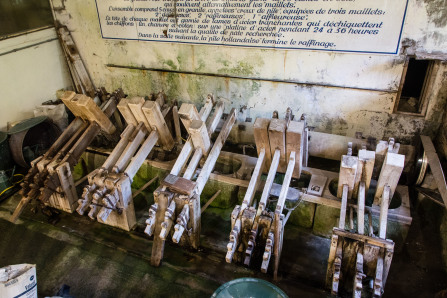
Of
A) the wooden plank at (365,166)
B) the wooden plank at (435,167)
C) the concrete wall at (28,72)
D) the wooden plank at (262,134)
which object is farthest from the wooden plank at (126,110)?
the wooden plank at (435,167)

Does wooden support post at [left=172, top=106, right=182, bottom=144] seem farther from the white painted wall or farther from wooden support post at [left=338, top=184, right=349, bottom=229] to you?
wooden support post at [left=338, top=184, right=349, bottom=229]

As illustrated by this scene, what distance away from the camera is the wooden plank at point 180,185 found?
3834mm

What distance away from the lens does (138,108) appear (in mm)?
4398

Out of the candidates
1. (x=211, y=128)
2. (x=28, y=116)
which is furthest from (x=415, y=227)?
(x=28, y=116)

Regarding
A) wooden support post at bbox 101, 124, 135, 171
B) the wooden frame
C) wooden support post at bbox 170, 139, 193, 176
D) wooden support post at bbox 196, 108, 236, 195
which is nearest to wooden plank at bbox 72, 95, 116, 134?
wooden support post at bbox 101, 124, 135, 171

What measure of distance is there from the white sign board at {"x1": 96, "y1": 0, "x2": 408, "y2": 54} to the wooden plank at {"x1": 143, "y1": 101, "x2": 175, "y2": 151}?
5.15 ft

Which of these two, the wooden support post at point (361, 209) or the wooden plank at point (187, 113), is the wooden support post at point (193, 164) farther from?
the wooden support post at point (361, 209)

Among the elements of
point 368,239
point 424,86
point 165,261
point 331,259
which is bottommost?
point 165,261

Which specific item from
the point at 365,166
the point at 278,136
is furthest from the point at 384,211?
the point at 278,136

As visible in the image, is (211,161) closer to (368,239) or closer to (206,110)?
(206,110)

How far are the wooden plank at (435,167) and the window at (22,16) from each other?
6986 millimetres

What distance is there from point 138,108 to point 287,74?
7.70ft

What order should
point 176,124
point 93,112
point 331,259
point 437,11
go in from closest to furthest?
point 331,259 < point 437,11 < point 93,112 < point 176,124

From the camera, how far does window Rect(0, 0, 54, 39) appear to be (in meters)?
5.71
